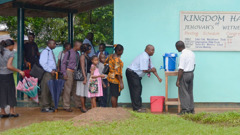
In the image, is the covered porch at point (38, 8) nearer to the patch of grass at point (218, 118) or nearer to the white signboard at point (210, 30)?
the white signboard at point (210, 30)

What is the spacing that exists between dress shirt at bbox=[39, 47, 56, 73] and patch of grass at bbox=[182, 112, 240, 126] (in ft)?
10.9

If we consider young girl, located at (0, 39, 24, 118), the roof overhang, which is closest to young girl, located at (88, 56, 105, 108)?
young girl, located at (0, 39, 24, 118)

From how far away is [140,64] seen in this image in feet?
27.4

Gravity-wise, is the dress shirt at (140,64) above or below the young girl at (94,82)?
above

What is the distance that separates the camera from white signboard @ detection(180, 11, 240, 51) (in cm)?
904

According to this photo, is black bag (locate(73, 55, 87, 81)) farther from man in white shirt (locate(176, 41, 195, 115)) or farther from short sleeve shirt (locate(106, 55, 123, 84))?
man in white shirt (locate(176, 41, 195, 115))

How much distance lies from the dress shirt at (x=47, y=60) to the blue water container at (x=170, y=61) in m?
2.62

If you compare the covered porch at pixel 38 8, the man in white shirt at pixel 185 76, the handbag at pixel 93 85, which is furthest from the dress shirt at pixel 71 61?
the man in white shirt at pixel 185 76

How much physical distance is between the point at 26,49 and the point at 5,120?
3.03m

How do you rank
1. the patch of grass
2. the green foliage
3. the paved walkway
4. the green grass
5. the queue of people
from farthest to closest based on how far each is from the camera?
the green foliage < the queue of people < the paved walkway < the patch of grass < the green grass

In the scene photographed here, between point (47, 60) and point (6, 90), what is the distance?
1196 millimetres

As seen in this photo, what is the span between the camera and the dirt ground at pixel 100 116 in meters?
6.70

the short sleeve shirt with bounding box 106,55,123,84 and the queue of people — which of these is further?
the short sleeve shirt with bounding box 106,55,123,84

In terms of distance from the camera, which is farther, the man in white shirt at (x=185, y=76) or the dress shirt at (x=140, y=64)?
the dress shirt at (x=140, y=64)
